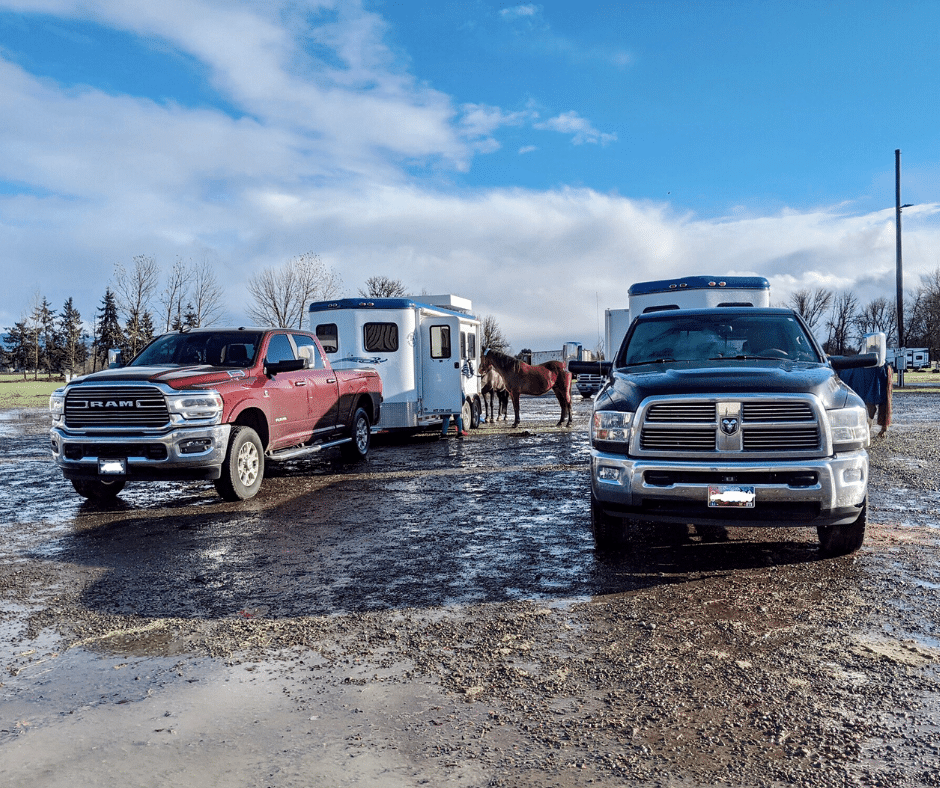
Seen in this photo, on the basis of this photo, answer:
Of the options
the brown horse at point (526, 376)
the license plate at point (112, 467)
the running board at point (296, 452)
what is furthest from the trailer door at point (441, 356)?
the license plate at point (112, 467)

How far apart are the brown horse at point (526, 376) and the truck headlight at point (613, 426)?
42.5 feet

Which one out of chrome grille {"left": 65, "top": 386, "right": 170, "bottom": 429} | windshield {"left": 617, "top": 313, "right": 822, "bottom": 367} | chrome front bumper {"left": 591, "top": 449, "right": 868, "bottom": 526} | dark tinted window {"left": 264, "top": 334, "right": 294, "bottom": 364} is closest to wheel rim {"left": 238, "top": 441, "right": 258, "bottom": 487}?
chrome grille {"left": 65, "top": 386, "right": 170, "bottom": 429}

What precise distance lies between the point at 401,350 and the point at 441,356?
1.29 m

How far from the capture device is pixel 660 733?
3.32 metres

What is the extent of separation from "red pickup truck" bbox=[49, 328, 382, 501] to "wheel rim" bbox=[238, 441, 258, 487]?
0.01 m

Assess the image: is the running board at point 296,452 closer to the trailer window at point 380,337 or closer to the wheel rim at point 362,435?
the wheel rim at point 362,435

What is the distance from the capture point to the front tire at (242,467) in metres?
9.03

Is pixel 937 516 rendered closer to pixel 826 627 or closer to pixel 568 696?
pixel 826 627

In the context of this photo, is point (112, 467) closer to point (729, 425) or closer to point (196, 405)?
point (196, 405)

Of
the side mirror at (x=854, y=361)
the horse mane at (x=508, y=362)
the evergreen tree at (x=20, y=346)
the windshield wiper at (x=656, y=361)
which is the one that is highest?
the evergreen tree at (x=20, y=346)

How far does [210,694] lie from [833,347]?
115m

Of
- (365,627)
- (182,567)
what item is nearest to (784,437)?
(365,627)

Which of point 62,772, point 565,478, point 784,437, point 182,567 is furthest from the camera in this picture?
point 565,478

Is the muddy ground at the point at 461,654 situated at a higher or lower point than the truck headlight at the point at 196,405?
lower
